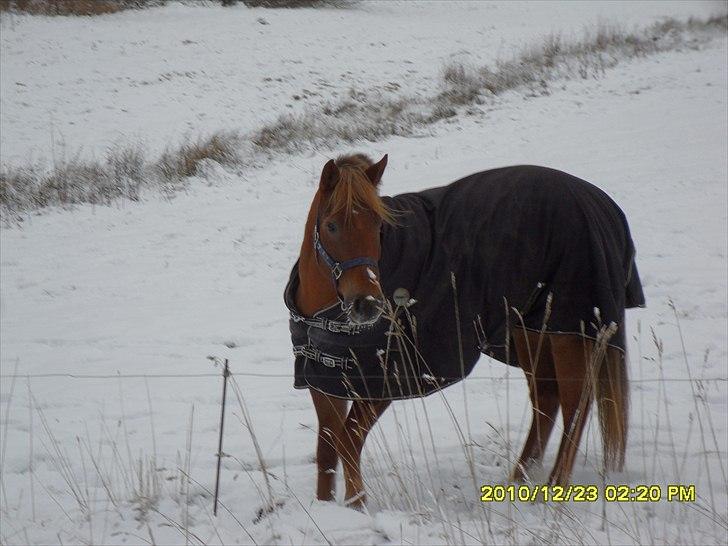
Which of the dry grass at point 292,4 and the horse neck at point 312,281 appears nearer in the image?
the horse neck at point 312,281

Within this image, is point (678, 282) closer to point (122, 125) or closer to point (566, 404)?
point (566, 404)

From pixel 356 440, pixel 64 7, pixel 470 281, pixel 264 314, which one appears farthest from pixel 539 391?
pixel 64 7

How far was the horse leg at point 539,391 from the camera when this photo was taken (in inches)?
127

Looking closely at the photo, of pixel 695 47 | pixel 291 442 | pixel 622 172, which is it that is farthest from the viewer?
pixel 695 47

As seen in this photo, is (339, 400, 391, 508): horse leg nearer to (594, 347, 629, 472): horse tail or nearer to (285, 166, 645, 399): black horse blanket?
(285, 166, 645, 399): black horse blanket

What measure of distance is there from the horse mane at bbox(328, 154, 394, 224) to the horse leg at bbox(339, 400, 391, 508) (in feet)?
2.61

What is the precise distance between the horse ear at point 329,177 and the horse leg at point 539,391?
1.20 meters

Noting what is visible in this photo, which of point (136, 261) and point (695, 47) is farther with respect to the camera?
point (695, 47)

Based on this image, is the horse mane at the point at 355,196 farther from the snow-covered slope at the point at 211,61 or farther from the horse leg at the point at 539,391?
the snow-covered slope at the point at 211,61

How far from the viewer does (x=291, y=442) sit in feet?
12.4

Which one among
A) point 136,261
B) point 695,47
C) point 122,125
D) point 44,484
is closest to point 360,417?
point 44,484

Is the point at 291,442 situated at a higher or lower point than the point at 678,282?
lower

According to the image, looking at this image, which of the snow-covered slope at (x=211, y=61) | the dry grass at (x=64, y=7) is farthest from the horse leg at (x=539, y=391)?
the dry grass at (x=64, y=7)

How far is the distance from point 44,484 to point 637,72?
→ 13312 millimetres
